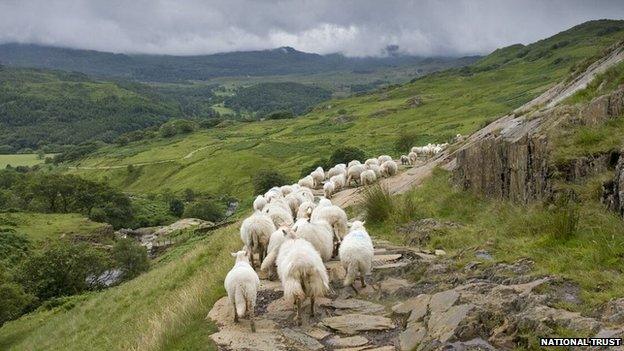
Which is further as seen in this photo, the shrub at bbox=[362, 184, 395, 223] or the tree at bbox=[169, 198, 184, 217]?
the tree at bbox=[169, 198, 184, 217]

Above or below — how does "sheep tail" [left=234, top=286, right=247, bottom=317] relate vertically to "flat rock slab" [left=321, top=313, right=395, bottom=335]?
above

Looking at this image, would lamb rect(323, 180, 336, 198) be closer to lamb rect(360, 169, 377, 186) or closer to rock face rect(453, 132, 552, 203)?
lamb rect(360, 169, 377, 186)

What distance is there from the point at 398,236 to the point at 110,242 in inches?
2742

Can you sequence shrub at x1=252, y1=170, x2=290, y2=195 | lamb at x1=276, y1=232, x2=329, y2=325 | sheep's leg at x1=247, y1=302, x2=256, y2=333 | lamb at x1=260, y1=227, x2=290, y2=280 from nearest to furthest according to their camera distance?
1. sheep's leg at x1=247, y1=302, x2=256, y2=333
2. lamb at x1=276, y1=232, x2=329, y2=325
3. lamb at x1=260, y1=227, x2=290, y2=280
4. shrub at x1=252, y1=170, x2=290, y2=195

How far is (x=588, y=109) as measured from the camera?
45.6 ft

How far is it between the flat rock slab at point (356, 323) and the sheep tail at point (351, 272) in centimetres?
122

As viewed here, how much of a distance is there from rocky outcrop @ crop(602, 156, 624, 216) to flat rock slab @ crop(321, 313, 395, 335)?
534 centimetres

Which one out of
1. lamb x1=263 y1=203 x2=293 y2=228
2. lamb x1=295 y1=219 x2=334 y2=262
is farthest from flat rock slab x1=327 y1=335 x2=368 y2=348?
lamb x1=263 y1=203 x2=293 y2=228

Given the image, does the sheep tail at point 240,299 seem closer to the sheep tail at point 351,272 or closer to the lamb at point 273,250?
the sheep tail at point 351,272

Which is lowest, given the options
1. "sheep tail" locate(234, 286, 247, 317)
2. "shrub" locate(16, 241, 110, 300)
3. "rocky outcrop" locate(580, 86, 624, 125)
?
"shrub" locate(16, 241, 110, 300)

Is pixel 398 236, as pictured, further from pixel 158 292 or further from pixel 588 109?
pixel 158 292

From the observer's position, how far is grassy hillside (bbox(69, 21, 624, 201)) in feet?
359

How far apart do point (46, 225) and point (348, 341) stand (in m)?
79.1

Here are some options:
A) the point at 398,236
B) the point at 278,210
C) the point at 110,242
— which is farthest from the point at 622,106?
the point at 110,242
